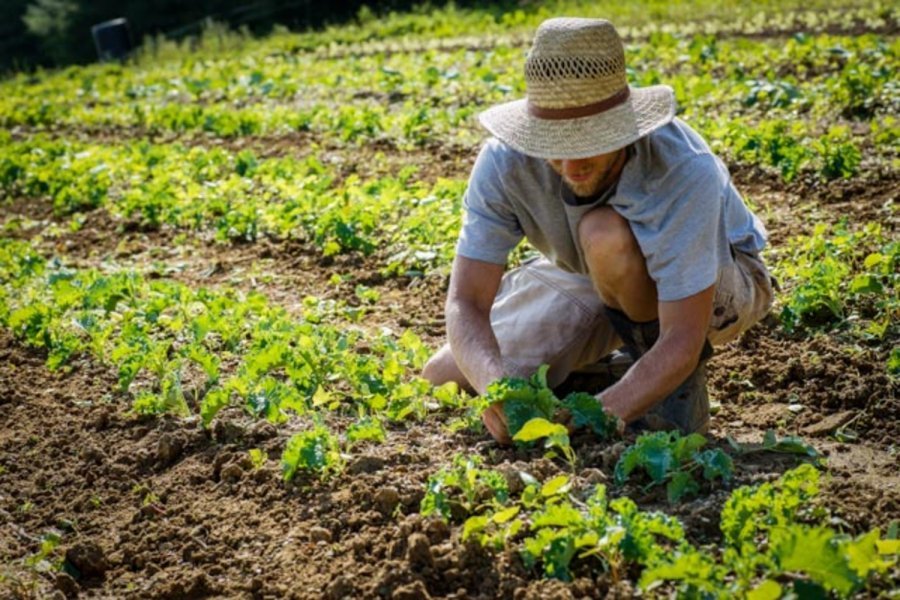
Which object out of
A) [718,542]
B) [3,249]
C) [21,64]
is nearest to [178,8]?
[21,64]

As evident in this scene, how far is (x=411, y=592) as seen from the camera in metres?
3.20

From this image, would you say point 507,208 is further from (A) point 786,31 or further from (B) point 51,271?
(A) point 786,31

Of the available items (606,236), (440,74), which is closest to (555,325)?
(606,236)

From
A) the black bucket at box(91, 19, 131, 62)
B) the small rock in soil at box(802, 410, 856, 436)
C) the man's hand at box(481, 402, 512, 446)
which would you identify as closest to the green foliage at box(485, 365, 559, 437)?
the man's hand at box(481, 402, 512, 446)

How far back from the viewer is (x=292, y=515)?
12.5ft

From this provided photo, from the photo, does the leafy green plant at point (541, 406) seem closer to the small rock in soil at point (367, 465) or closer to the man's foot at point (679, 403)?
the man's foot at point (679, 403)

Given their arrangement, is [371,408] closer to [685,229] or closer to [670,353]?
[670,353]

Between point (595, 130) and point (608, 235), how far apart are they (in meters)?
0.38

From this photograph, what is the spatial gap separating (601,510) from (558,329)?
144 centimetres

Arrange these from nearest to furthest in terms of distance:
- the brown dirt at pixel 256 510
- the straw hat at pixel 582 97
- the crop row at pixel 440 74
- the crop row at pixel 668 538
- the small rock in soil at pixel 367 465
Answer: the crop row at pixel 668 538
the brown dirt at pixel 256 510
the straw hat at pixel 582 97
the small rock in soil at pixel 367 465
the crop row at pixel 440 74

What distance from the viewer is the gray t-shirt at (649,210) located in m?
3.70

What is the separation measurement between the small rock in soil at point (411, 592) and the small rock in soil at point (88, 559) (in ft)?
3.38

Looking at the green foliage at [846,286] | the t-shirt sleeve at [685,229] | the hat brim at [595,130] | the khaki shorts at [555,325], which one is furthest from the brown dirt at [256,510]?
the hat brim at [595,130]

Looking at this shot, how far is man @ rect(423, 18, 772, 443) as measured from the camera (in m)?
3.62
